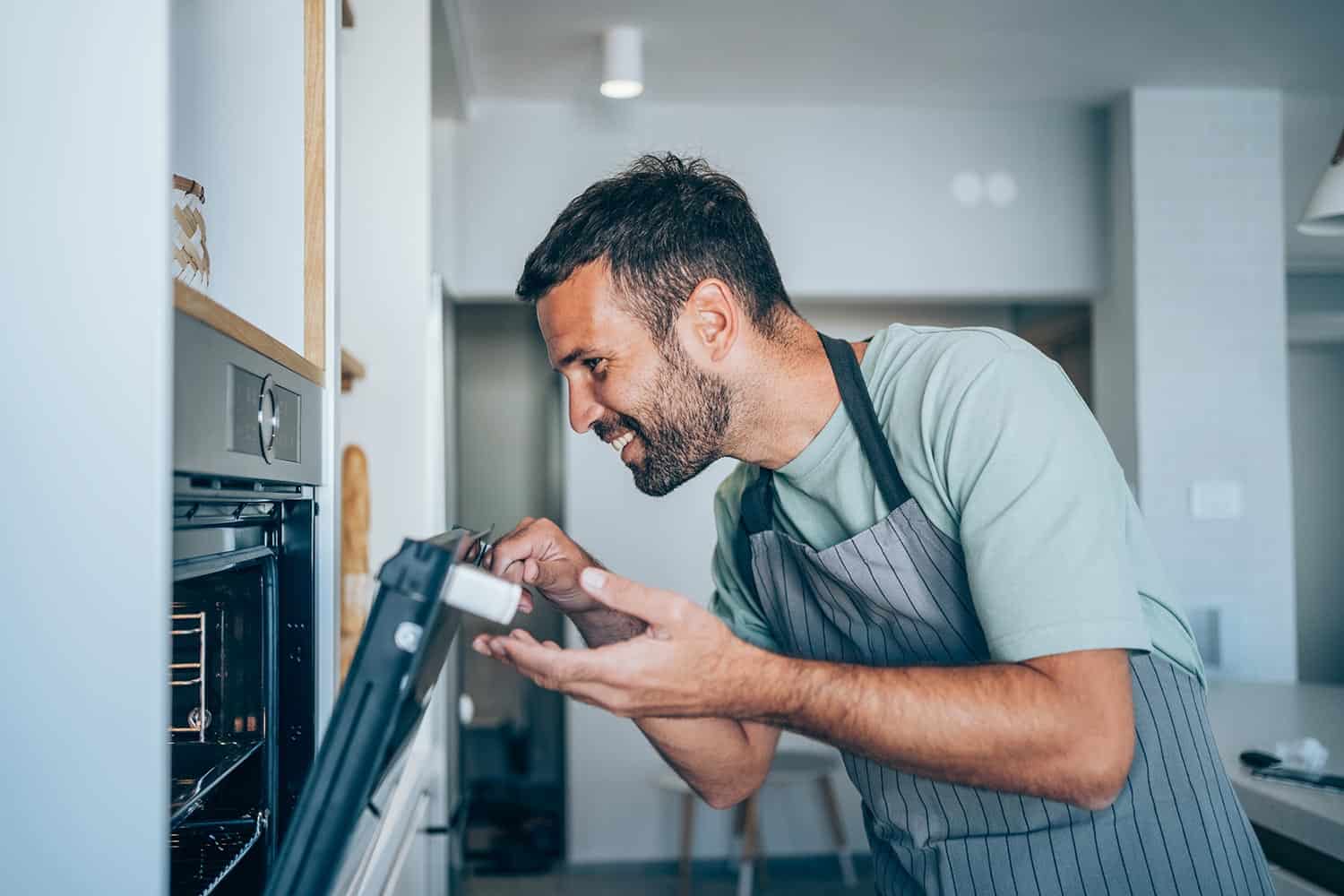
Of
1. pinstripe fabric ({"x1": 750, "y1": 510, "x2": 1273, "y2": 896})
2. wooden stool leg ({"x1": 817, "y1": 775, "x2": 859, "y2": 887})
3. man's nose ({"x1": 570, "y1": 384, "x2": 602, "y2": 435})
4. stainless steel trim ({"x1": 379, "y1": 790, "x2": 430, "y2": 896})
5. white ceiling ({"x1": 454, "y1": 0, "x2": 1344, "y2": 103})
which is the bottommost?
wooden stool leg ({"x1": 817, "y1": 775, "x2": 859, "y2": 887})

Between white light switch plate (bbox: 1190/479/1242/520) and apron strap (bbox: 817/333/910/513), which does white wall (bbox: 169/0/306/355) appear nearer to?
apron strap (bbox: 817/333/910/513)

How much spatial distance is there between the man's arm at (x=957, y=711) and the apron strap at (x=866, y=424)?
0.27m

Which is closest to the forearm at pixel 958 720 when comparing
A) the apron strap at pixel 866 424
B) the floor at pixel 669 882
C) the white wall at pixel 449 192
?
the apron strap at pixel 866 424

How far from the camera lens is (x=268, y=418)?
883mm

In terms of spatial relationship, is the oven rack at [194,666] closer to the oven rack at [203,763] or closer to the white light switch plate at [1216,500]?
the oven rack at [203,763]

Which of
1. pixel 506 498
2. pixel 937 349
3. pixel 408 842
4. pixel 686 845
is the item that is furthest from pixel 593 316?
pixel 506 498

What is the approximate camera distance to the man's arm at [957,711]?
904 millimetres

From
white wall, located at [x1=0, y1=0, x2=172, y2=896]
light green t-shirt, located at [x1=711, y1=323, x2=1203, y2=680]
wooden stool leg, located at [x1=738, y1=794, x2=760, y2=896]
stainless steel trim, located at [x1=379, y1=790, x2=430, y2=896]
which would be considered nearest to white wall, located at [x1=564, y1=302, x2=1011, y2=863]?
wooden stool leg, located at [x1=738, y1=794, x2=760, y2=896]

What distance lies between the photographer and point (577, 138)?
385 cm

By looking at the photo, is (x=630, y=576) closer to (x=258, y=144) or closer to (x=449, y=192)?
(x=449, y=192)

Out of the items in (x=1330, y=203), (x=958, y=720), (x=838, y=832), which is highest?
(x=1330, y=203)

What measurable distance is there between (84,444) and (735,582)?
40.1 inches

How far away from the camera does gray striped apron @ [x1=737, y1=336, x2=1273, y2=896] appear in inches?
44.7

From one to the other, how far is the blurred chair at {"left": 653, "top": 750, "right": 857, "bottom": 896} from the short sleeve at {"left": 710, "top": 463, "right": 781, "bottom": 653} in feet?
7.73
